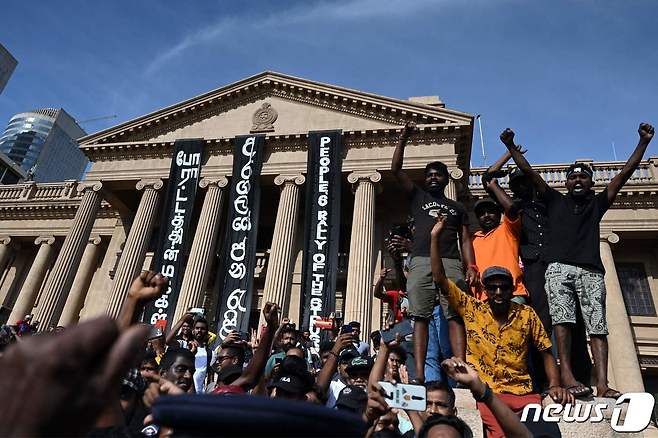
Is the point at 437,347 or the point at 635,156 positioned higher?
the point at 635,156

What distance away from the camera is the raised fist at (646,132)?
4.30 meters

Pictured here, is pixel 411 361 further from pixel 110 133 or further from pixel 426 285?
pixel 110 133

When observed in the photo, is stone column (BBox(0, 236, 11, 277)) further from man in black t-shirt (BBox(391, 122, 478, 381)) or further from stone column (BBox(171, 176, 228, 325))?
man in black t-shirt (BBox(391, 122, 478, 381))

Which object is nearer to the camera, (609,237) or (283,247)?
(283,247)

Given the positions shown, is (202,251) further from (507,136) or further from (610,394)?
(610,394)

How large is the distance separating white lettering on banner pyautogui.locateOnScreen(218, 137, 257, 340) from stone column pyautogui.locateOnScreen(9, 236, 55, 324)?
1445 centimetres

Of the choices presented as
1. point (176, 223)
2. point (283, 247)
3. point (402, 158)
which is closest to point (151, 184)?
point (176, 223)

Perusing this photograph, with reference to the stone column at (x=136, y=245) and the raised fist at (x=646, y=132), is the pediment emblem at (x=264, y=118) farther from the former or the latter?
the raised fist at (x=646, y=132)

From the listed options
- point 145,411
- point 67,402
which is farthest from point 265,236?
point 67,402

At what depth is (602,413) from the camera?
3.08 meters

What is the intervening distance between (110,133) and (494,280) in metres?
22.8

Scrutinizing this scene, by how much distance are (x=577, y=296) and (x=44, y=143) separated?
10874 centimetres

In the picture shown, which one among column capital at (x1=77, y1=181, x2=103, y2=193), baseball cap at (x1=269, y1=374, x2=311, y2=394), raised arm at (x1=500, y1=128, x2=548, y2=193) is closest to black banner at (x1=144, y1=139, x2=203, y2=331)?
column capital at (x1=77, y1=181, x2=103, y2=193)

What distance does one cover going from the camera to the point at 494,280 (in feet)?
11.0
